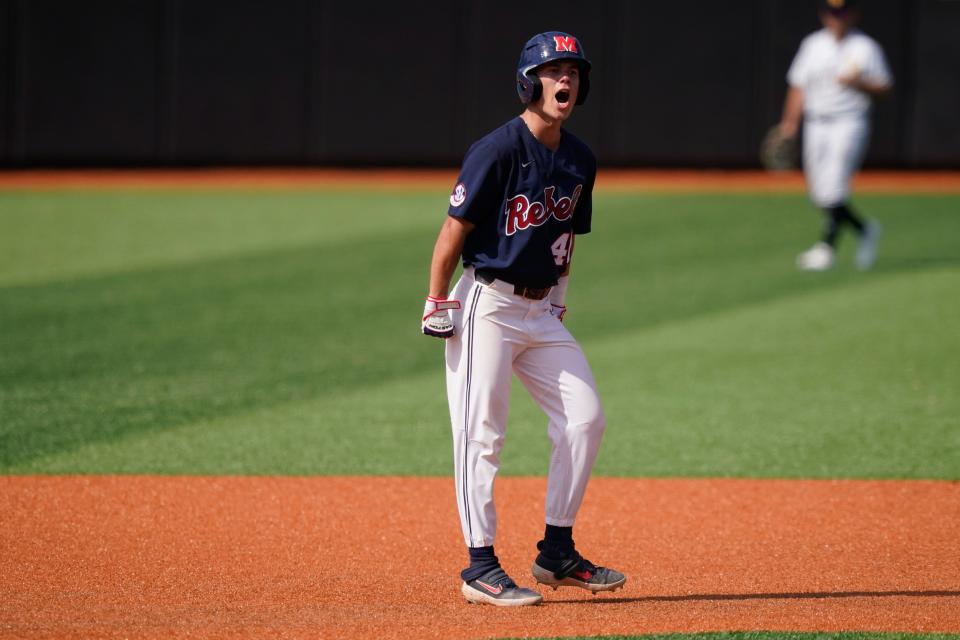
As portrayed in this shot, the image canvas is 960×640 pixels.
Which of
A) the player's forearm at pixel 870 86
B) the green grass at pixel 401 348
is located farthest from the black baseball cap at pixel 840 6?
the green grass at pixel 401 348

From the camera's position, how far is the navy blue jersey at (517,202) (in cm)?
432

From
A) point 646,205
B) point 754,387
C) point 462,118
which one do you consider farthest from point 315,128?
point 754,387

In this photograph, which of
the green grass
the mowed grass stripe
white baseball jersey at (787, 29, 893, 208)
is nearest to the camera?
the mowed grass stripe

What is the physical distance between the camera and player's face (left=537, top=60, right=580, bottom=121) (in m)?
4.33

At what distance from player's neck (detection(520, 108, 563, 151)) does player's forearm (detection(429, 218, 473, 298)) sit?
0.39 meters

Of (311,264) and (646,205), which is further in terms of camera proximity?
(646,205)

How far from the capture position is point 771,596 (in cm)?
458

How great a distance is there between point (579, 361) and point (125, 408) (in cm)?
395

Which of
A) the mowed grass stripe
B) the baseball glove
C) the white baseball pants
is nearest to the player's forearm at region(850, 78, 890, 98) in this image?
the white baseball pants

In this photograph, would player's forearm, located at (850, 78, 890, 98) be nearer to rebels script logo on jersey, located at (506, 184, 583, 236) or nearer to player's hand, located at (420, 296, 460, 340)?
rebels script logo on jersey, located at (506, 184, 583, 236)

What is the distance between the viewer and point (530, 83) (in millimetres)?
4340

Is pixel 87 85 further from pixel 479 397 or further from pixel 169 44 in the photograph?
pixel 479 397

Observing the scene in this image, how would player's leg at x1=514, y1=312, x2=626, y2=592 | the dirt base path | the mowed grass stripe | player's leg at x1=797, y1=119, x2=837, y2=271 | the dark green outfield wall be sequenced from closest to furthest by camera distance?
the dirt base path
player's leg at x1=514, y1=312, x2=626, y2=592
the mowed grass stripe
player's leg at x1=797, y1=119, x2=837, y2=271
the dark green outfield wall

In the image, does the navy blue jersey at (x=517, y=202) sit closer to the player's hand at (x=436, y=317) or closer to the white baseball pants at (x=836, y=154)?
the player's hand at (x=436, y=317)
